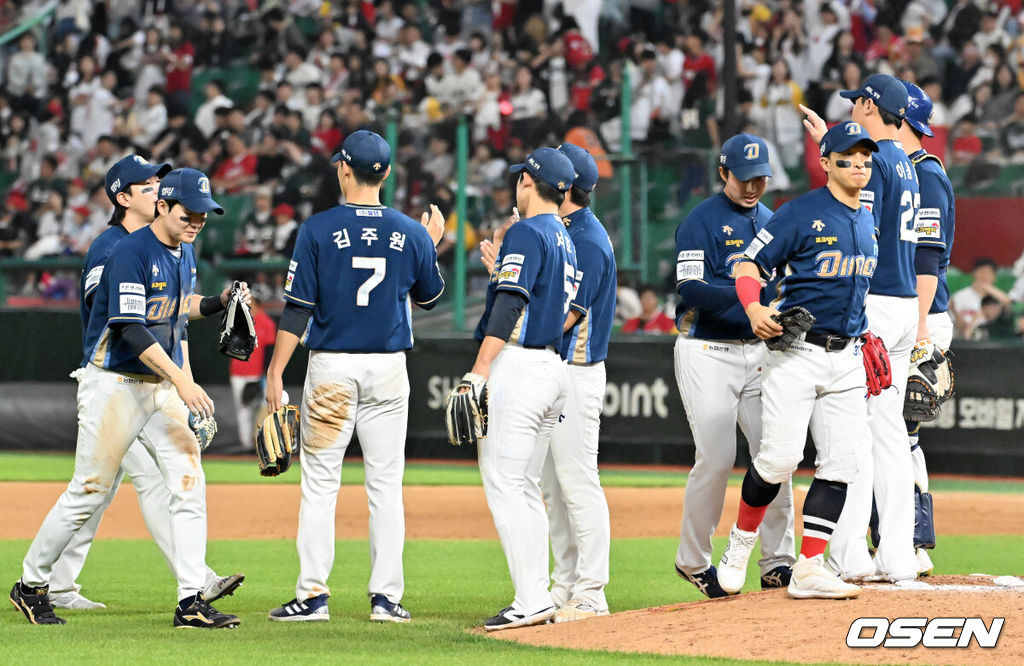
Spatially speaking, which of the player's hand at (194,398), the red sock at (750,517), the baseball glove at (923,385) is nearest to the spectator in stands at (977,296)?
the baseball glove at (923,385)

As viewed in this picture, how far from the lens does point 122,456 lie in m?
7.09

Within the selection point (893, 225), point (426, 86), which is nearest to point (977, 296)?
point (893, 225)

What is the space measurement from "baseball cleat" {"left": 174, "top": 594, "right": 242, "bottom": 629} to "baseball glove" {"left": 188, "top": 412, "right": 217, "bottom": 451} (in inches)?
31.1

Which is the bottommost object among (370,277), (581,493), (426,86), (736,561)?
(736,561)

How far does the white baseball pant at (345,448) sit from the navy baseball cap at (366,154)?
0.96m

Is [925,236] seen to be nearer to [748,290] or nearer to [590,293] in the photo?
[748,290]

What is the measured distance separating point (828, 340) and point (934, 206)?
1.56 m

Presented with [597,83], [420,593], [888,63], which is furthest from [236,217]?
[420,593]

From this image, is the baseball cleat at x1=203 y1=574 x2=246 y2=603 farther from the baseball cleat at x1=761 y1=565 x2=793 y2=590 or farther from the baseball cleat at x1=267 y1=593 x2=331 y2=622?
the baseball cleat at x1=761 y1=565 x2=793 y2=590

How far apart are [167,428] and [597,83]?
13.5m

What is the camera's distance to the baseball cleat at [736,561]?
22.6 ft

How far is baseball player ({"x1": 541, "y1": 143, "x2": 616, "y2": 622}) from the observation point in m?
7.10

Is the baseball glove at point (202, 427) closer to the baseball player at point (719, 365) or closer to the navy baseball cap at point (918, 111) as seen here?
the baseball player at point (719, 365)

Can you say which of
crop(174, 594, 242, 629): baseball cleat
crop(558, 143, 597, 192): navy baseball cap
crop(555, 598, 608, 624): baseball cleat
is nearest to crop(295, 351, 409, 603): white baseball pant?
crop(174, 594, 242, 629): baseball cleat
